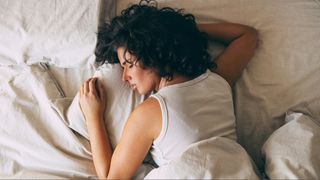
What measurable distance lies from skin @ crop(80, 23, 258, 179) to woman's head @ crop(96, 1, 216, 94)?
2 centimetres

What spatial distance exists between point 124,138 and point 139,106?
9cm

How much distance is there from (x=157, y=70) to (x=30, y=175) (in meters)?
0.45

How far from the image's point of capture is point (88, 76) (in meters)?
1.21

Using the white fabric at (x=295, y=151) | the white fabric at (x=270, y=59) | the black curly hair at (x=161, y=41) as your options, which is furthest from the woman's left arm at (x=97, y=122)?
the white fabric at (x=295, y=151)

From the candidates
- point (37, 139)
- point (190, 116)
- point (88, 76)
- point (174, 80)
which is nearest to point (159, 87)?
point (174, 80)

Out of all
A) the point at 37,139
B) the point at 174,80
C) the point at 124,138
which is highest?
the point at 174,80

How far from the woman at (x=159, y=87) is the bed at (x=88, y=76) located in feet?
0.17

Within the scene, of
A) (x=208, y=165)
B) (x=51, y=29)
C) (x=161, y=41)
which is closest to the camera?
(x=208, y=165)

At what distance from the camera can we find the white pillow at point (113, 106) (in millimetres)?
1082

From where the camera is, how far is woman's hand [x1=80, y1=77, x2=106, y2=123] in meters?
1.06

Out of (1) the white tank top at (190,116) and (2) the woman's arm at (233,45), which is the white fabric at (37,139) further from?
(2) the woman's arm at (233,45)

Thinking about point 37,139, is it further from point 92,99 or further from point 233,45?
point 233,45

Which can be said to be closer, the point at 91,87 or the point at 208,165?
the point at 208,165

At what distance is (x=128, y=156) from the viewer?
0.97 metres
